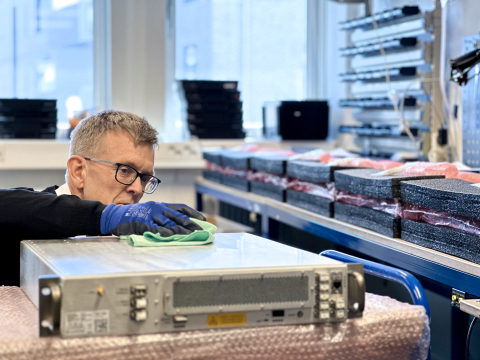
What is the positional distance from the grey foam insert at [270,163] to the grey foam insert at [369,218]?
1.38 ft

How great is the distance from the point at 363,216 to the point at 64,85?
268cm

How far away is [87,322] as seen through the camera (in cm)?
79

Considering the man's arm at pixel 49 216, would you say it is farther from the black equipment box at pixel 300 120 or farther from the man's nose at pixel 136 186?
the black equipment box at pixel 300 120

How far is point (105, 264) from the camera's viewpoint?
33.7 inches

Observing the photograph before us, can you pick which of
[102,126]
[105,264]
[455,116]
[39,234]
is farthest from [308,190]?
[105,264]

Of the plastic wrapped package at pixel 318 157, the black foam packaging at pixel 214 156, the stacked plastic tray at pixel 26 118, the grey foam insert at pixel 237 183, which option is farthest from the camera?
the stacked plastic tray at pixel 26 118

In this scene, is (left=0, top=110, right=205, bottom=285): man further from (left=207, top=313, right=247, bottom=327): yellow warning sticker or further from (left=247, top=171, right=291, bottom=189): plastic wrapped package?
(left=247, top=171, right=291, bottom=189): plastic wrapped package

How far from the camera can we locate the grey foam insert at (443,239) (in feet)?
4.70

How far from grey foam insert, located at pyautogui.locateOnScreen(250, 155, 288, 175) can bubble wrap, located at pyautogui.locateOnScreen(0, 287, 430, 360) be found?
149 cm

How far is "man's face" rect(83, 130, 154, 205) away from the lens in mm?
1424

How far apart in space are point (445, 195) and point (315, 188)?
806 mm

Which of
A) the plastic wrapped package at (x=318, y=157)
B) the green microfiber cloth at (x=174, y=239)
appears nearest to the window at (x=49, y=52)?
the plastic wrapped package at (x=318, y=157)

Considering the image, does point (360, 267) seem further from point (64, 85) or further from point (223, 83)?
point (64, 85)

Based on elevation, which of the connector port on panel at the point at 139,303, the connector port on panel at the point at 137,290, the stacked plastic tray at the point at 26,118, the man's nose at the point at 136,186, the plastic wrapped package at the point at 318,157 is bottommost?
the connector port on panel at the point at 139,303
